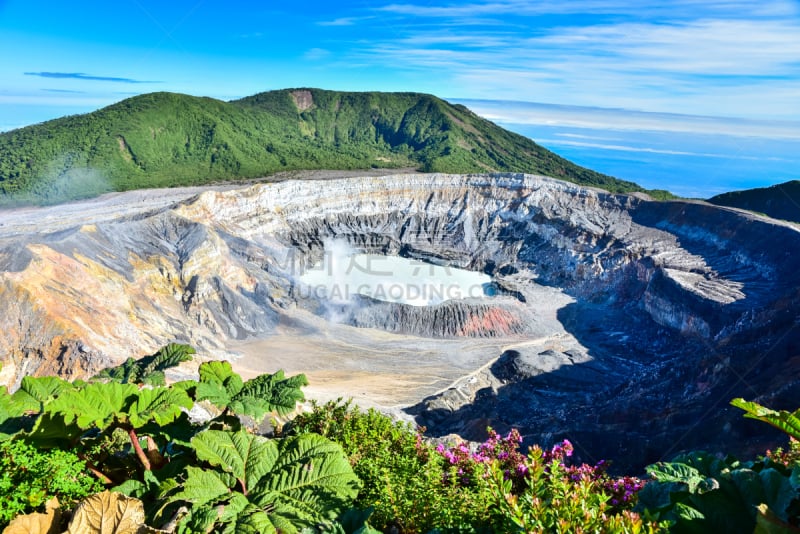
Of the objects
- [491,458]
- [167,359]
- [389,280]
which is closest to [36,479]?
[167,359]

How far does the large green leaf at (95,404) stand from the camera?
4.62 m

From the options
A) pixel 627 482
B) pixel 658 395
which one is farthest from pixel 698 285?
pixel 627 482

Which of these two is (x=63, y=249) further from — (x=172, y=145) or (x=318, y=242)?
(x=172, y=145)

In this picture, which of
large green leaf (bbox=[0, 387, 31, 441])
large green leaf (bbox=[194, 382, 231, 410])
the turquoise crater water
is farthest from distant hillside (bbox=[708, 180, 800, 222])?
large green leaf (bbox=[0, 387, 31, 441])

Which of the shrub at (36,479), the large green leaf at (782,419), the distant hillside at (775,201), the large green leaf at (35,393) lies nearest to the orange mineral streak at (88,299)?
the large green leaf at (35,393)

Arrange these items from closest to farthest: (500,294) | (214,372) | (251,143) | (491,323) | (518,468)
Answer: (214,372), (518,468), (491,323), (500,294), (251,143)

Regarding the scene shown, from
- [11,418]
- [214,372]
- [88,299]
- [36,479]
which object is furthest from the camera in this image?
[88,299]

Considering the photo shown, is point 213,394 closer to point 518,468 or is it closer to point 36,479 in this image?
A: point 36,479

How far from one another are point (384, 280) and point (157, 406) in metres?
47.1

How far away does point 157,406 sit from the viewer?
16.5 ft

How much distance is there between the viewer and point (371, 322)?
43656 millimetres

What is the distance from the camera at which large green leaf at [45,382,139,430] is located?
15.2 feet

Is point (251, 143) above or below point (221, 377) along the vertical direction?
above

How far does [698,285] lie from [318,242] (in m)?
41.4
